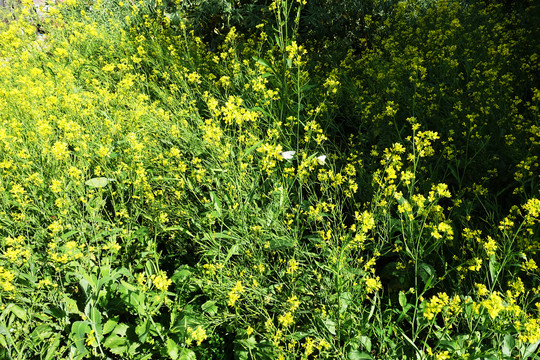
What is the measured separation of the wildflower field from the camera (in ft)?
5.15

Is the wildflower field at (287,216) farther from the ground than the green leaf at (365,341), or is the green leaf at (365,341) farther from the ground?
the wildflower field at (287,216)

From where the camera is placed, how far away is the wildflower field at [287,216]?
1568 millimetres

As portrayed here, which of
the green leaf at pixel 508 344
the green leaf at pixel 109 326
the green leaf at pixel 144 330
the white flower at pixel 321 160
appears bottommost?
the green leaf at pixel 508 344

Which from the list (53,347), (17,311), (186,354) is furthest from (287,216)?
(17,311)

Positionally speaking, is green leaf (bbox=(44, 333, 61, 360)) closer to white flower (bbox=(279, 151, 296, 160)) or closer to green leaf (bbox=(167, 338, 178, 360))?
green leaf (bbox=(167, 338, 178, 360))

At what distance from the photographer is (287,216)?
73.8 inches

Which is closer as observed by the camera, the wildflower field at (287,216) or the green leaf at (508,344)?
the green leaf at (508,344)

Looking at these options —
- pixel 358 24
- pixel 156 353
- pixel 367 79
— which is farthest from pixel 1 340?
pixel 358 24

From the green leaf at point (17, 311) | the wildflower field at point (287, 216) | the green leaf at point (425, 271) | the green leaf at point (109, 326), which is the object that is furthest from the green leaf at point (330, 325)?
the green leaf at point (17, 311)

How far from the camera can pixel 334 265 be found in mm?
1551

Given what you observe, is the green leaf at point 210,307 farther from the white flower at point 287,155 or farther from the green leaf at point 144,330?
the white flower at point 287,155

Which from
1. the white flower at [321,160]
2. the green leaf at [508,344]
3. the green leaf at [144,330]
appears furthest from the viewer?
the white flower at [321,160]

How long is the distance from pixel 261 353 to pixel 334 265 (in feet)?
1.63

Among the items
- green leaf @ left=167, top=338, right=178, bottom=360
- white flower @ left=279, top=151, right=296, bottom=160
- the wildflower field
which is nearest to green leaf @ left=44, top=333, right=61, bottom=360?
the wildflower field
